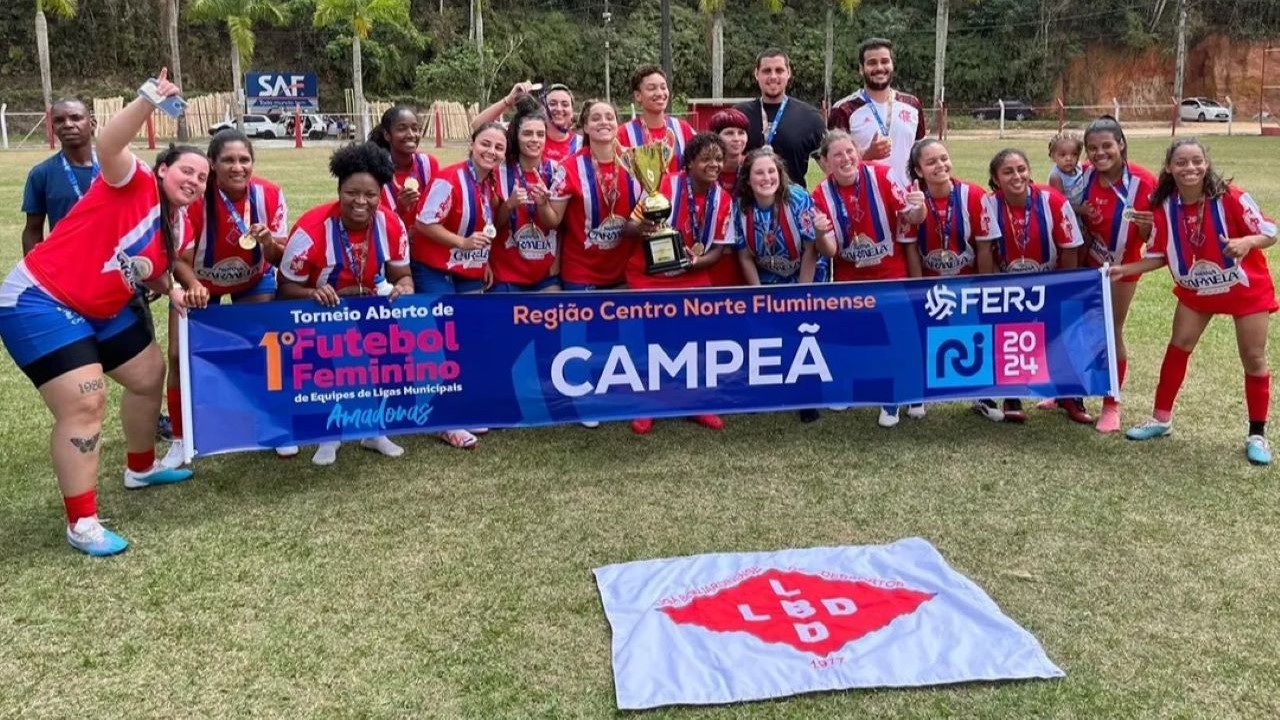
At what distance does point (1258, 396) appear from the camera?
517cm

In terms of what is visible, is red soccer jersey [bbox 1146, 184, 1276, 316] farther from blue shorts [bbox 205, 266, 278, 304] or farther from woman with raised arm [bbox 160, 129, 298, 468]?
blue shorts [bbox 205, 266, 278, 304]

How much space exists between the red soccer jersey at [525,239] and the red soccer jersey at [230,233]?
3.91ft

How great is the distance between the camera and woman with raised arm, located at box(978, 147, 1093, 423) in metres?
5.52

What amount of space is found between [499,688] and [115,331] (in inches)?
96.9

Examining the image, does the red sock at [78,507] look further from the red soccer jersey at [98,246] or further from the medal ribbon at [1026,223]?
the medal ribbon at [1026,223]

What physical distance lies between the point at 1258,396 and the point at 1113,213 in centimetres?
123

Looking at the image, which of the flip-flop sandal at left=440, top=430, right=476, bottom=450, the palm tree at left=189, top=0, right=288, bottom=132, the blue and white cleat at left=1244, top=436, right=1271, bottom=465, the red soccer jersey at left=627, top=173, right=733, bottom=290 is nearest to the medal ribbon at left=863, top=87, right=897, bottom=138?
the red soccer jersey at left=627, top=173, right=733, bottom=290

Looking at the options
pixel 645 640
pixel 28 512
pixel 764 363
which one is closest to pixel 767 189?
pixel 764 363

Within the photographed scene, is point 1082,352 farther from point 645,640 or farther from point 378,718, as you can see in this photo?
point 378,718

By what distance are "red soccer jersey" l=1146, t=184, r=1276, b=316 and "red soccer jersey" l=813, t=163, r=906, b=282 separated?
4.47ft

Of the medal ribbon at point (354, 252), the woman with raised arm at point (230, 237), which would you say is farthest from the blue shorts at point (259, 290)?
the medal ribbon at point (354, 252)

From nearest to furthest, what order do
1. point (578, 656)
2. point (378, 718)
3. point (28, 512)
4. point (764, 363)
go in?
Result: point (378, 718), point (578, 656), point (28, 512), point (764, 363)

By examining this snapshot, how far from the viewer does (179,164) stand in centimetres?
419

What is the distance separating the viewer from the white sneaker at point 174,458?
5.10 m
